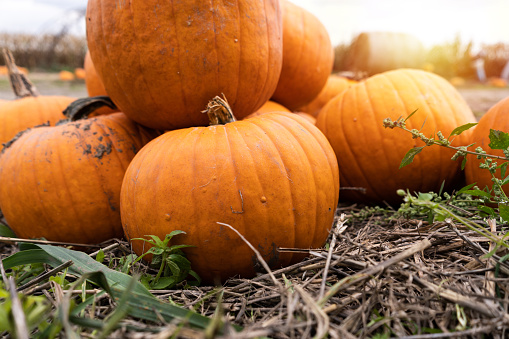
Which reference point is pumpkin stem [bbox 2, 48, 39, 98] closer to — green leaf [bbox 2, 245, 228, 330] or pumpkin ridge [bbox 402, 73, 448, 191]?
green leaf [bbox 2, 245, 228, 330]

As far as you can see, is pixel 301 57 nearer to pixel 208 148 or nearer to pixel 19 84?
pixel 208 148

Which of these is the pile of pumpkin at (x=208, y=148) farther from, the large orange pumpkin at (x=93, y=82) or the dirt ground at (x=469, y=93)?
the dirt ground at (x=469, y=93)

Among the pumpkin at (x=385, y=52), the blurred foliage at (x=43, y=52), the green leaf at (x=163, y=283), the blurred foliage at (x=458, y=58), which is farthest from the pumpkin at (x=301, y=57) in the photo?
the blurred foliage at (x=43, y=52)

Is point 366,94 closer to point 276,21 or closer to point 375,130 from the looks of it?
point 375,130

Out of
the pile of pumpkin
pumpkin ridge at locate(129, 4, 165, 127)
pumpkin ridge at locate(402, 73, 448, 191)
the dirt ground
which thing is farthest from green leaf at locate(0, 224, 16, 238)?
A: the dirt ground

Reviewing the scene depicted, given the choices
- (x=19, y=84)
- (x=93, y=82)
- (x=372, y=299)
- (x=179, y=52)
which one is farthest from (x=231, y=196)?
(x=19, y=84)

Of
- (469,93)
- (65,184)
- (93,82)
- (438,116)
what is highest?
(93,82)

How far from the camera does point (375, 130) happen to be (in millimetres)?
2068

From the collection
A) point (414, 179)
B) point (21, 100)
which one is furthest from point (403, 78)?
point (21, 100)

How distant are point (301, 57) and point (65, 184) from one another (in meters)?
1.70

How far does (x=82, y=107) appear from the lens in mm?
2129

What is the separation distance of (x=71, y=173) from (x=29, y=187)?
214mm

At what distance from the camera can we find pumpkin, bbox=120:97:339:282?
140 centimetres

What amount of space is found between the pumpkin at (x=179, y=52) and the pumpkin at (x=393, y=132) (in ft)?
2.14
